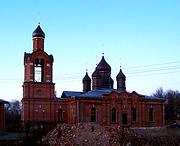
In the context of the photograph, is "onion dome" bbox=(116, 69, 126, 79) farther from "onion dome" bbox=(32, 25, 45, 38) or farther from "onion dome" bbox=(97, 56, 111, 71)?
"onion dome" bbox=(32, 25, 45, 38)

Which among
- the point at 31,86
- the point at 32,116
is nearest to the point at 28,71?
the point at 31,86

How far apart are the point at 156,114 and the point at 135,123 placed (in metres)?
3.38

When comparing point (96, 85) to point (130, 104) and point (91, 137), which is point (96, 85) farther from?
point (91, 137)

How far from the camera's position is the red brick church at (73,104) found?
4206 cm

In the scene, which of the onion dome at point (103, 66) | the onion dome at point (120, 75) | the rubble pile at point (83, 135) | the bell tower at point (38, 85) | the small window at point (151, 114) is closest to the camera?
the rubble pile at point (83, 135)

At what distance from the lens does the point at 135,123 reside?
4550 cm

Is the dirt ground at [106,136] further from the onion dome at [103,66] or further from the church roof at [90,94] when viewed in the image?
the onion dome at [103,66]

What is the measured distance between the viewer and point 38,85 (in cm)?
4222

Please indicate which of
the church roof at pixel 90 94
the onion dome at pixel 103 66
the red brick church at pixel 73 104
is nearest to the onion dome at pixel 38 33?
the red brick church at pixel 73 104

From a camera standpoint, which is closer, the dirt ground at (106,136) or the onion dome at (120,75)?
the dirt ground at (106,136)

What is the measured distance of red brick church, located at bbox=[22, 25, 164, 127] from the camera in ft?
138

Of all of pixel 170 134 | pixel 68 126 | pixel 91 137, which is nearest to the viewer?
pixel 170 134

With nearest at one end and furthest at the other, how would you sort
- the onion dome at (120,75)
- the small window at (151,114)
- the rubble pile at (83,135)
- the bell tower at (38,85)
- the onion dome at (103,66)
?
the rubble pile at (83,135)
the bell tower at (38,85)
the small window at (151,114)
the onion dome at (120,75)
the onion dome at (103,66)

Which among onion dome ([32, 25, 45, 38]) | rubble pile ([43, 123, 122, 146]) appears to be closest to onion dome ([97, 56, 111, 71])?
onion dome ([32, 25, 45, 38])
